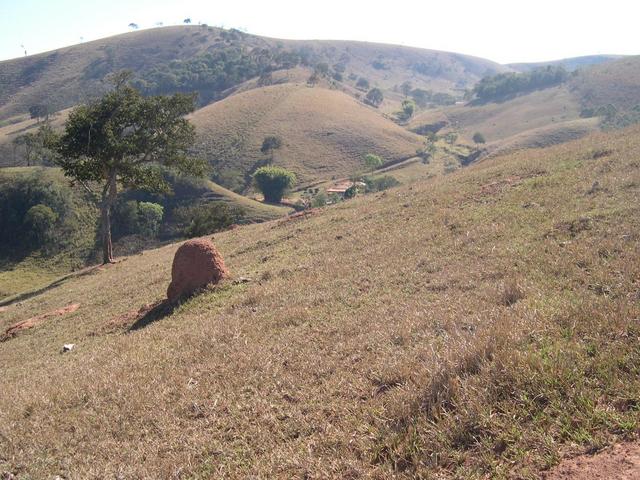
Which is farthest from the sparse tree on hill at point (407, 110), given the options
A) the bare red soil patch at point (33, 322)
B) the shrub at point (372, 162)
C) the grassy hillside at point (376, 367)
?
the bare red soil patch at point (33, 322)

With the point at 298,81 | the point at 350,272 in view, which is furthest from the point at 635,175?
the point at 298,81

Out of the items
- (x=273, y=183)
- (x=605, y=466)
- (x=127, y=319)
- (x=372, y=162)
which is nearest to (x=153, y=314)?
(x=127, y=319)

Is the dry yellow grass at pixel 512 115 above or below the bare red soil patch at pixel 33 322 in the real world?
above

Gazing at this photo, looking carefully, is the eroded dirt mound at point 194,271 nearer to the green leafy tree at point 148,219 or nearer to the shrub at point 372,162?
the green leafy tree at point 148,219

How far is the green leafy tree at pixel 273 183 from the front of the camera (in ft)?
267

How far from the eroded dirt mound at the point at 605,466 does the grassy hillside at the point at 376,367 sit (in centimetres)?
12

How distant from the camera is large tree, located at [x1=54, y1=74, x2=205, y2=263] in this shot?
26750mm

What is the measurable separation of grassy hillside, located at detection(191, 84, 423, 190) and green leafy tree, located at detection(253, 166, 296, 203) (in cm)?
780

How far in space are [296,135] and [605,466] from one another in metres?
110

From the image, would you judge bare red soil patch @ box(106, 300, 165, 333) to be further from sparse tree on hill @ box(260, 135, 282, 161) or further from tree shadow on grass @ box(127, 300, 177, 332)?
sparse tree on hill @ box(260, 135, 282, 161)

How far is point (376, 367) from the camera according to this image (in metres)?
6.18

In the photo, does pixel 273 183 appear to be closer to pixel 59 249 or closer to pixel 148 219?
pixel 148 219

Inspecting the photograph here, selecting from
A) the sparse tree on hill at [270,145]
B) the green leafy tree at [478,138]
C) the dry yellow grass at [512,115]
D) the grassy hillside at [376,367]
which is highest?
the dry yellow grass at [512,115]

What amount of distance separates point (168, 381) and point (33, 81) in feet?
727
